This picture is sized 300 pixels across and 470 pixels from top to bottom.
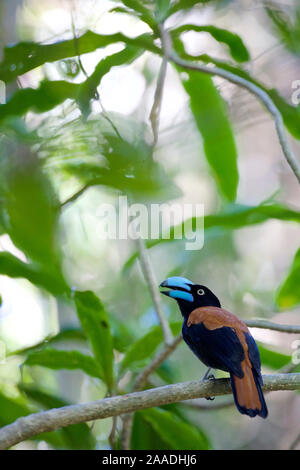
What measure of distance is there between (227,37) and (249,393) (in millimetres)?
1436

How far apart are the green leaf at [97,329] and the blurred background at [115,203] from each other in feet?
0.41

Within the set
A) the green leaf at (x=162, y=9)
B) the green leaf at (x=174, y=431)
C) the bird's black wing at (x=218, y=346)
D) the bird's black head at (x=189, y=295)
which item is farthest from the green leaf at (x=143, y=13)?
the green leaf at (x=174, y=431)

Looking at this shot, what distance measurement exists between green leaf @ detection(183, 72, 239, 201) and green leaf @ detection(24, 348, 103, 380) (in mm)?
811

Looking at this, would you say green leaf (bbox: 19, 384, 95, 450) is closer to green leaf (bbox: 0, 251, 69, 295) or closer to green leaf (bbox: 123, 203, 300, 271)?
green leaf (bbox: 0, 251, 69, 295)

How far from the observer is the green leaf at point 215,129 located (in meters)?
2.29

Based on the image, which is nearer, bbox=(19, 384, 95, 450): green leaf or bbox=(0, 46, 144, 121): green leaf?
bbox=(0, 46, 144, 121): green leaf

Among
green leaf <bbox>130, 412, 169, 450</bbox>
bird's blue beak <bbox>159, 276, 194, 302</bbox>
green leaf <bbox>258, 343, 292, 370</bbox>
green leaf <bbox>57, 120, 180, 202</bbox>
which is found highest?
green leaf <bbox>57, 120, 180, 202</bbox>

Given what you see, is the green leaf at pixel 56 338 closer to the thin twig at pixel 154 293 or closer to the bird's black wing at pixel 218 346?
the thin twig at pixel 154 293

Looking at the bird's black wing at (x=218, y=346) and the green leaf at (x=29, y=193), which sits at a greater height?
the green leaf at (x=29, y=193)

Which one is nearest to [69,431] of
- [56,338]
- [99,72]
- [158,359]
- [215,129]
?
[56,338]

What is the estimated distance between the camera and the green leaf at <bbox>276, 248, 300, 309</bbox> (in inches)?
90.7

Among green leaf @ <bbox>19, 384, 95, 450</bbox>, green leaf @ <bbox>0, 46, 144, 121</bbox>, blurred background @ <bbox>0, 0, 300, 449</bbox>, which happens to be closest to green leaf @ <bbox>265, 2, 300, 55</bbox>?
blurred background @ <bbox>0, 0, 300, 449</bbox>

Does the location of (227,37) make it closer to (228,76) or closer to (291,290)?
(228,76)
